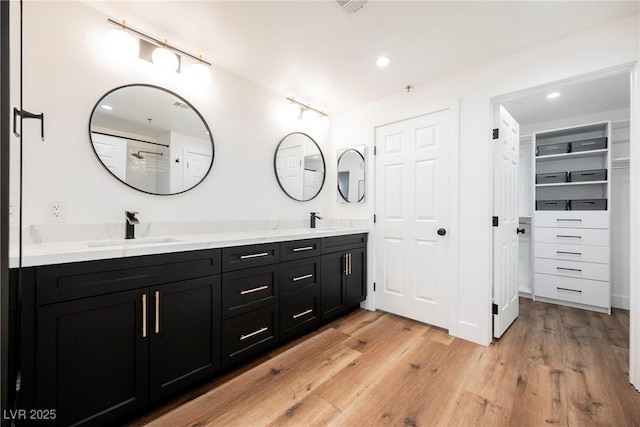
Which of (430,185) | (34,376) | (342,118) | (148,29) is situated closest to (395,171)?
(430,185)

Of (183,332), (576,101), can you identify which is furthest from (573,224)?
(183,332)

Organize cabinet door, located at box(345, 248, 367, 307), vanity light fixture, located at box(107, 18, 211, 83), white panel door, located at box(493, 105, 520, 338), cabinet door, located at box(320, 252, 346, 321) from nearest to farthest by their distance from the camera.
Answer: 1. vanity light fixture, located at box(107, 18, 211, 83)
2. white panel door, located at box(493, 105, 520, 338)
3. cabinet door, located at box(320, 252, 346, 321)
4. cabinet door, located at box(345, 248, 367, 307)

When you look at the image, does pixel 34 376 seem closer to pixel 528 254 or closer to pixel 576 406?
pixel 576 406

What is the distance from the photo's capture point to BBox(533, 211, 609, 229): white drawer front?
9.73ft

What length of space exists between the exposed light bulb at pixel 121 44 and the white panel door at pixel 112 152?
0.56 meters

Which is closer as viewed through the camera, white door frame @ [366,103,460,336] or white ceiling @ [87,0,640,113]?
white ceiling @ [87,0,640,113]

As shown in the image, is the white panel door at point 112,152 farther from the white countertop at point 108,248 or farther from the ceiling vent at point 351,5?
the ceiling vent at point 351,5

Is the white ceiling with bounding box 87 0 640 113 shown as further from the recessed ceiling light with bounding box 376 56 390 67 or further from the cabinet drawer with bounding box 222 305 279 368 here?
the cabinet drawer with bounding box 222 305 279 368

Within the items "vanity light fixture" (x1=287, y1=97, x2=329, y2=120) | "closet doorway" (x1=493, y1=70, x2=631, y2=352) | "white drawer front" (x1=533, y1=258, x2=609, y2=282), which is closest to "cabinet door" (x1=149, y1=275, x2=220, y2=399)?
"vanity light fixture" (x1=287, y1=97, x2=329, y2=120)

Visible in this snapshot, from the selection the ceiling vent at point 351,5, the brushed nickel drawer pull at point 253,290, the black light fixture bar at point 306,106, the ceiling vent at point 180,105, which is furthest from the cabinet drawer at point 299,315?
the ceiling vent at point 351,5

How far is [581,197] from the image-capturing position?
341 cm

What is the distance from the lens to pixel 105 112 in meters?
1.73

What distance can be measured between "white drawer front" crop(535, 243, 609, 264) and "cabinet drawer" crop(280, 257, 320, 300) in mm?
2962

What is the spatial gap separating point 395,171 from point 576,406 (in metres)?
2.13
